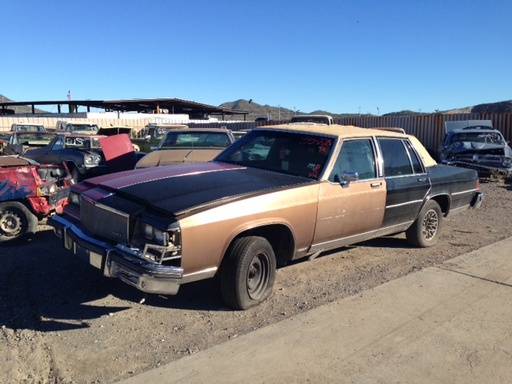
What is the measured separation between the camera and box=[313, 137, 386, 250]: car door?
4.82 meters

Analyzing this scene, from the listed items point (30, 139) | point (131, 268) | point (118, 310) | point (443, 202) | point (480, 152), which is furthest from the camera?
point (30, 139)

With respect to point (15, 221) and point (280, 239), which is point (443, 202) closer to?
point (280, 239)

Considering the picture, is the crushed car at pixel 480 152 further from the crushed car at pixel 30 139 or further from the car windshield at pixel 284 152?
the crushed car at pixel 30 139

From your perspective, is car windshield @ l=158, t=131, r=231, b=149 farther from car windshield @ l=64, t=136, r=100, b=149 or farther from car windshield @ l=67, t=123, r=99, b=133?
car windshield @ l=67, t=123, r=99, b=133

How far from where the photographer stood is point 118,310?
4207 mm

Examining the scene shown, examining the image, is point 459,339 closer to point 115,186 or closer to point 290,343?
point 290,343

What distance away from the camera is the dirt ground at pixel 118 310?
10.9 feet

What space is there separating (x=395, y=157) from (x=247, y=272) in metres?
2.85

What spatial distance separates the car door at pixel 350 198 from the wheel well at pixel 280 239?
0.34m

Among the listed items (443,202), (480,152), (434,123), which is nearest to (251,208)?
(443,202)

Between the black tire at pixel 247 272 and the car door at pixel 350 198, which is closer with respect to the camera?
the black tire at pixel 247 272

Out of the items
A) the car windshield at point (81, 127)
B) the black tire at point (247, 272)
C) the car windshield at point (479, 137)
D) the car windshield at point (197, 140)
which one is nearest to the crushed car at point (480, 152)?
the car windshield at point (479, 137)

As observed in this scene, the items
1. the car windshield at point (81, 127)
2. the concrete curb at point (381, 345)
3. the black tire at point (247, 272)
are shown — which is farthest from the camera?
the car windshield at point (81, 127)

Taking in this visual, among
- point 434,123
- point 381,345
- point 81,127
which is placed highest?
point 434,123
